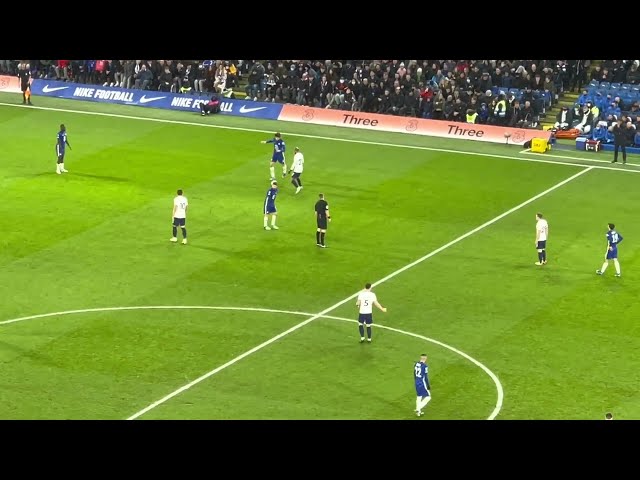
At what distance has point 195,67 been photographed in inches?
3275

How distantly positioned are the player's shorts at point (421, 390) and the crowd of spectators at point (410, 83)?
1462 inches

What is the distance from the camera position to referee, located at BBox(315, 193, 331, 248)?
53875mm

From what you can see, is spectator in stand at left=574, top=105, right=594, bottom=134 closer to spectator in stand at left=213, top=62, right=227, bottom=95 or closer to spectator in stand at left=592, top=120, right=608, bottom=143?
spectator in stand at left=592, top=120, right=608, bottom=143

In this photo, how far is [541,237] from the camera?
52031mm

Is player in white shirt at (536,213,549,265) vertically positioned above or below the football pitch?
above

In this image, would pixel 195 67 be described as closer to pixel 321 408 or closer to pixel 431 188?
pixel 431 188

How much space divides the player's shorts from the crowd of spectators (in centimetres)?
3713

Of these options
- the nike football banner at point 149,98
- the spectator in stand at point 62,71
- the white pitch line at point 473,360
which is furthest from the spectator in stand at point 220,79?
the white pitch line at point 473,360

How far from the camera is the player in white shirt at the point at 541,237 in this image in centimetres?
5184

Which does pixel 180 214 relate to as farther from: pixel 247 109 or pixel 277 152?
pixel 247 109

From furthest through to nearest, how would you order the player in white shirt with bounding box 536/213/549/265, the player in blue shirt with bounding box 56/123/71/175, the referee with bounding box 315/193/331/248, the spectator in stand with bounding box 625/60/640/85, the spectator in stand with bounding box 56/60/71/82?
1. the spectator in stand with bounding box 56/60/71/82
2. the spectator in stand with bounding box 625/60/640/85
3. the player in blue shirt with bounding box 56/123/71/175
4. the referee with bounding box 315/193/331/248
5. the player in white shirt with bounding box 536/213/549/265

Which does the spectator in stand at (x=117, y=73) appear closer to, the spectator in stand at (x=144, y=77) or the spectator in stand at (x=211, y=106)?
the spectator in stand at (x=144, y=77)

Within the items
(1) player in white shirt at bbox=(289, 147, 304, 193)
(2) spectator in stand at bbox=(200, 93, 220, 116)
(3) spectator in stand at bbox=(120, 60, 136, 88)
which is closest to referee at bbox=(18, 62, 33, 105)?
(3) spectator in stand at bbox=(120, 60, 136, 88)

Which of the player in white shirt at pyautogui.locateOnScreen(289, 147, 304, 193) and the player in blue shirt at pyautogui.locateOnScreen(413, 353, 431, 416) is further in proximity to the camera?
the player in white shirt at pyautogui.locateOnScreen(289, 147, 304, 193)
